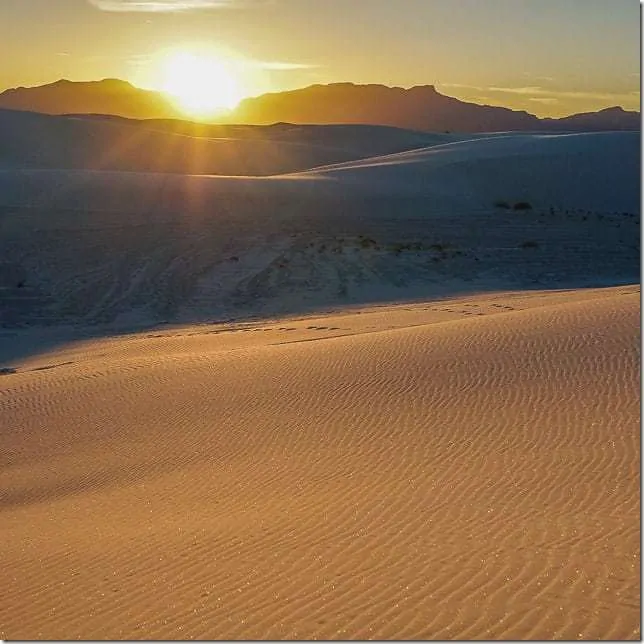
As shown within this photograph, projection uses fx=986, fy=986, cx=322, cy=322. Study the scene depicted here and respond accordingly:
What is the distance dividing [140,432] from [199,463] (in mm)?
2053

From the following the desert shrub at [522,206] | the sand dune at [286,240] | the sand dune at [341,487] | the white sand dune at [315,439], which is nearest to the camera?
the sand dune at [341,487]

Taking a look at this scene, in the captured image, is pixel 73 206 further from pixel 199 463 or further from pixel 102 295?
pixel 199 463

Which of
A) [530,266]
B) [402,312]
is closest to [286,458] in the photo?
[402,312]

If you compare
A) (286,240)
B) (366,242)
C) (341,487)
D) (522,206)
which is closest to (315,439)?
(341,487)

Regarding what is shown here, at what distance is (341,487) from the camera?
349 inches

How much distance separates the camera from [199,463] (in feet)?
34.9

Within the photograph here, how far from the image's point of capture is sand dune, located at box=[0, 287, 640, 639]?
19.8 ft

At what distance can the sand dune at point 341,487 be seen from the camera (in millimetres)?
6023

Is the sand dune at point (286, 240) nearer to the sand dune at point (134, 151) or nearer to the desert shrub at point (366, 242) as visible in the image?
the desert shrub at point (366, 242)

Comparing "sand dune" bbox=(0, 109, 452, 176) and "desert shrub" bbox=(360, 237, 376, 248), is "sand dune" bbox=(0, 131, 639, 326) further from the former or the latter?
"sand dune" bbox=(0, 109, 452, 176)

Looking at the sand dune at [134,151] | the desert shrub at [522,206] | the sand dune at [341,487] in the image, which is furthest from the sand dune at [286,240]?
the sand dune at [134,151]

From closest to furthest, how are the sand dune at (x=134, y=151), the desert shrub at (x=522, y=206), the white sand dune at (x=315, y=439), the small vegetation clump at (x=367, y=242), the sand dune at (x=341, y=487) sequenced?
the sand dune at (x=341, y=487) → the white sand dune at (x=315, y=439) → the small vegetation clump at (x=367, y=242) → the desert shrub at (x=522, y=206) → the sand dune at (x=134, y=151)

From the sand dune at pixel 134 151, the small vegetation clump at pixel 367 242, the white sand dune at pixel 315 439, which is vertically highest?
the sand dune at pixel 134 151

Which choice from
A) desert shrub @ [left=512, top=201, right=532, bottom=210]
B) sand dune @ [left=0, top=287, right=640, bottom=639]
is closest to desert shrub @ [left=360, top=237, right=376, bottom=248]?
desert shrub @ [left=512, top=201, right=532, bottom=210]
